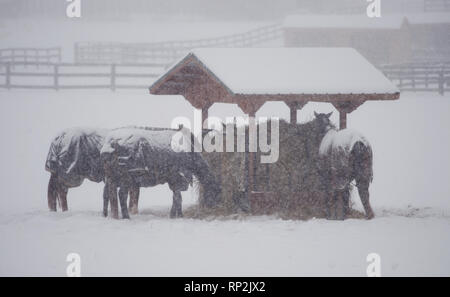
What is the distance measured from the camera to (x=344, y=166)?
33.3 ft

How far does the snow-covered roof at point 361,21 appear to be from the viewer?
34781 mm

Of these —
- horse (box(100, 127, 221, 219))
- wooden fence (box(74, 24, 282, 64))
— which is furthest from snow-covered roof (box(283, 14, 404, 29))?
horse (box(100, 127, 221, 219))

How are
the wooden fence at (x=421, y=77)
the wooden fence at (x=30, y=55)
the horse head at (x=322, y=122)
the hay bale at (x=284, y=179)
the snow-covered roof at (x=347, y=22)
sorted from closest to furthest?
the hay bale at (x=284, y=179), the horse head at (x=322, y=122), the wooden fence at (x=421, y=77), the wooden fence at (x=30, y=55), the snow-covered roof at (x=347, y=22)

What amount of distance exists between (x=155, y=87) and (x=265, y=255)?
159 inches

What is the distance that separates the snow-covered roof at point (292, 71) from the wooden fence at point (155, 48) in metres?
22.9

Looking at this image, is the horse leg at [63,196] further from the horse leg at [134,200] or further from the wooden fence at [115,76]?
the wooden fence at [115,76]

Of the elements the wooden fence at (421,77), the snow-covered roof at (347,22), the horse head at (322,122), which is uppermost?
the snow-covered roof at (347,22)

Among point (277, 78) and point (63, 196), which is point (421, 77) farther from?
point (63, 196)

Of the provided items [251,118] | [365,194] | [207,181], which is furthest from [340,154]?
[207,181]

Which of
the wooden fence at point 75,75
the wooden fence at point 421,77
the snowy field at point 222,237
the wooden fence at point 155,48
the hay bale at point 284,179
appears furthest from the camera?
the wooden fence at point 155,48

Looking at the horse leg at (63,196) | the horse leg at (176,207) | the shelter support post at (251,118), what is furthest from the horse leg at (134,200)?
the shelter support post at (251,118)

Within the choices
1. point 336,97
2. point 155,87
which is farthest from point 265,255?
point 155,87

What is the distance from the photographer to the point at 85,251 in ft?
28.1

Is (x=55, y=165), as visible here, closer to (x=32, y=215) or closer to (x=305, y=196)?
(x=32, y=215)
